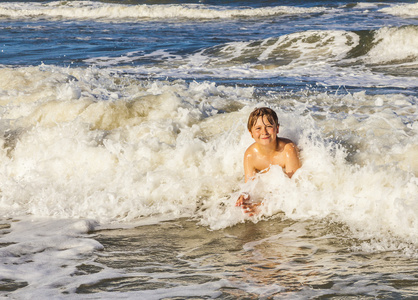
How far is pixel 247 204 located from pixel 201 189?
0.67 meters

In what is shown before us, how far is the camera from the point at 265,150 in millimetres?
5160

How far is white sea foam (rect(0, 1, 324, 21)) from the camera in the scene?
2648 centimetres

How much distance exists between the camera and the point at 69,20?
2747 centimetres

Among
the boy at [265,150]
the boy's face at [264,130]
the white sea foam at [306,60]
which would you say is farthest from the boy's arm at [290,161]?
the white sea foam at [306,60]

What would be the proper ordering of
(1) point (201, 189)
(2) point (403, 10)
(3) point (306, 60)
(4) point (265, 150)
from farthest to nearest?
1. (2) point (403, 10)
2. (3) point (306, 60)
3. (1) point (201, 189)
4. (4) point (265, 150)

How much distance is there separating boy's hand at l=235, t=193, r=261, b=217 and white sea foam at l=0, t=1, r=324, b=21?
2198 centimetres

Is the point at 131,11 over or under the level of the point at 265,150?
over

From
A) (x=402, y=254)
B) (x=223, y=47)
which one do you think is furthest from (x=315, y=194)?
(x=223, y=47)

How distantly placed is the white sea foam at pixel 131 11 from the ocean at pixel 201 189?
15.5 metres

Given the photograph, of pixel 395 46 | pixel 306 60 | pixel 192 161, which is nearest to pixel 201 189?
pixel 192 161

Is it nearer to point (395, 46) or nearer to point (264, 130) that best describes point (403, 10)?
point (395, 46)

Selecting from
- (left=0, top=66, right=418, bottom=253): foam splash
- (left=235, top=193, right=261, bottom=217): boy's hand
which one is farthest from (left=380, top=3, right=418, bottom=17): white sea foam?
→ (left=235, top=193, right=261, bottom=217): boy's hand

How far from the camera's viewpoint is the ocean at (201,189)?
11.9ft

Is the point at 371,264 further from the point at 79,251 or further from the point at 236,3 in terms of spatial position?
the point at 236,3
